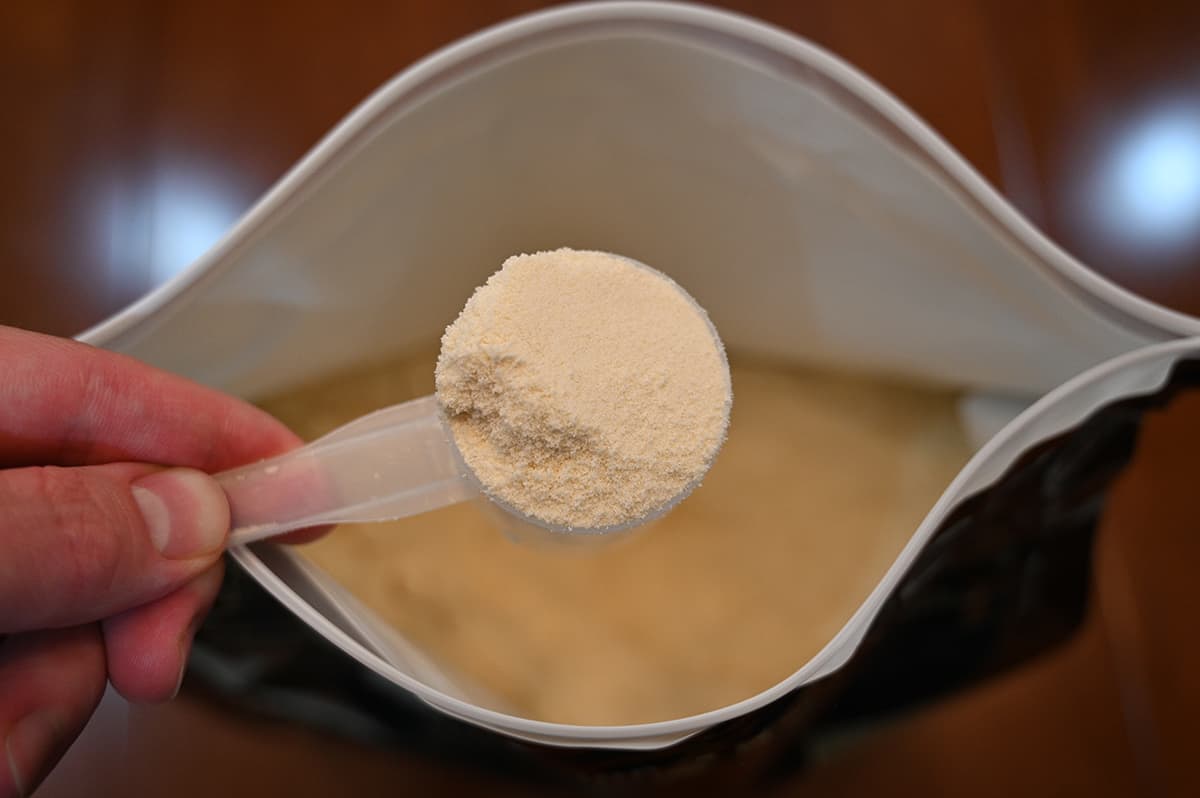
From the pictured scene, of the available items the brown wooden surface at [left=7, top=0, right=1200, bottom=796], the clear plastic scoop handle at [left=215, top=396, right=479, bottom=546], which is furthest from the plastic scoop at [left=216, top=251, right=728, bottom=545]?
the brown wooden surface at [left=7, top=0, right=1200, bottom=796]

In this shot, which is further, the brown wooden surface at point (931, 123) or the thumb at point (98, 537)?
the brown wooden surface at point (931, 123)

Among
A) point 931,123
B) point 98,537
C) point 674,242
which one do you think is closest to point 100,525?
point 98,537

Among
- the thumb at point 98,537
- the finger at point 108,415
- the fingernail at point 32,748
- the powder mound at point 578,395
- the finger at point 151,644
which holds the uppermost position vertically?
the powder mound at point 578,395

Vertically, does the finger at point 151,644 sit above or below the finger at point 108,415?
below

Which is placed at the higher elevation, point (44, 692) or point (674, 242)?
point (674, 242)

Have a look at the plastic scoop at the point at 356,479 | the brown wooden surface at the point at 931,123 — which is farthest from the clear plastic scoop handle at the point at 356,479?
the brown wooden surface at the point at 931,123

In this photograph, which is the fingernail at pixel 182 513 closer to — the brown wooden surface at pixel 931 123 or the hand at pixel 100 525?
the hand at pixel 100 525

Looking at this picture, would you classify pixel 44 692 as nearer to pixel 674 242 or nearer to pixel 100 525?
pixel 100 525

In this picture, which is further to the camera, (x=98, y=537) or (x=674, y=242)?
(x=674, y=242)
